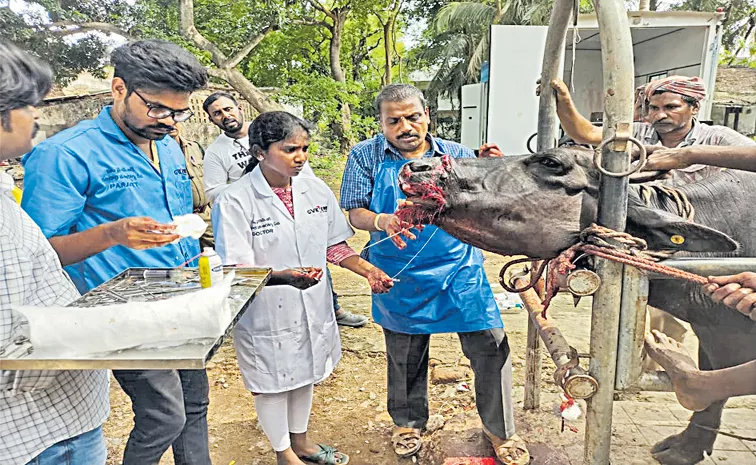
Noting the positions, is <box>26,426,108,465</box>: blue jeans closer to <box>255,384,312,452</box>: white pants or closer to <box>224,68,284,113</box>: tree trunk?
<box>255,384,312,452</box>: white pants

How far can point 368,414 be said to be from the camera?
3.44m

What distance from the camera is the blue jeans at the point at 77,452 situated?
4.92 ft

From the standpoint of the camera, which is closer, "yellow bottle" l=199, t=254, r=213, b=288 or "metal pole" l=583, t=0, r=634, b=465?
"metal pole" l=583, t=0, r=634, b=465

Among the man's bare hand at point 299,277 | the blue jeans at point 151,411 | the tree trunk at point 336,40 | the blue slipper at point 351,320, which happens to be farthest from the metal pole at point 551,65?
the tree trunk at point 336,40

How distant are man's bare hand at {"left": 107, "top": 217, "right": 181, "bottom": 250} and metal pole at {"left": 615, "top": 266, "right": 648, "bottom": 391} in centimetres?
157

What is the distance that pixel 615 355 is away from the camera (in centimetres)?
155

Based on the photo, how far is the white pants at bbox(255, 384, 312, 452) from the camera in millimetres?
2529

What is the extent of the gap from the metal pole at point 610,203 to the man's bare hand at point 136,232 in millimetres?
1491

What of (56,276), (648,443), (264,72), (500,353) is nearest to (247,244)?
(56,276)

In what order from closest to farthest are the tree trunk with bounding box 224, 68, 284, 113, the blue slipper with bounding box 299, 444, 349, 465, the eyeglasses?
1. the eyeglasses
2. the blue slipper with bounding box 299, 444, 349, 465
3. the tree trunk with bounding box 224, 68, 284, 113

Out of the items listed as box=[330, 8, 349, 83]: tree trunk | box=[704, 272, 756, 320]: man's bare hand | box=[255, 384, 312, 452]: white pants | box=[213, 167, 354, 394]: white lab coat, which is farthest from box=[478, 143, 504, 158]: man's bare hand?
box=[330, 8, 349, 83]: tree trunk

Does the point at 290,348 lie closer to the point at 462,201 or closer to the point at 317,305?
the point at 317,305

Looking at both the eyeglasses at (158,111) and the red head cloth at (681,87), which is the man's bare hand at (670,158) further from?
the eyeglasses at (158,111)

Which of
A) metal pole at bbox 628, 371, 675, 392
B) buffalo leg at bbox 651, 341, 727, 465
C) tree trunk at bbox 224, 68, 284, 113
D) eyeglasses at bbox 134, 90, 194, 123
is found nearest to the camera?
metal pole at bbox 628, 371, 675, 392
